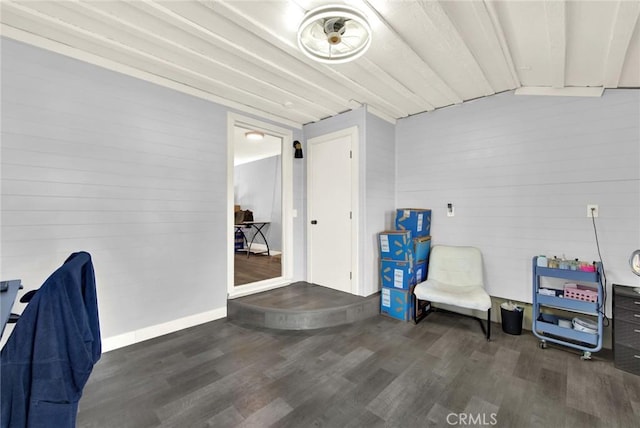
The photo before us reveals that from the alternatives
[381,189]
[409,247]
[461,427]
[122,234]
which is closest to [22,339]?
[122,234]

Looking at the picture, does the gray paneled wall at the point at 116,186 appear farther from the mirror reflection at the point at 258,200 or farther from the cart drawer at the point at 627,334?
the cart drawer at the point at 627,334

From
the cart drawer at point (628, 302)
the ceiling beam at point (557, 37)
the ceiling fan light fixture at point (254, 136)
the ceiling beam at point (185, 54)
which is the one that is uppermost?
the ceiling fan light fixture at point (254, 136)

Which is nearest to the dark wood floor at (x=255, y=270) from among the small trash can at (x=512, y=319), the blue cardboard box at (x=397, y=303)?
the blue cardboard box at (x=397, y=303)

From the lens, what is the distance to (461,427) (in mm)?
1615

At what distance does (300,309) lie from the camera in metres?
2.99

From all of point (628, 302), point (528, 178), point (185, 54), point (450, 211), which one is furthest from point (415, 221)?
point (185, 54)

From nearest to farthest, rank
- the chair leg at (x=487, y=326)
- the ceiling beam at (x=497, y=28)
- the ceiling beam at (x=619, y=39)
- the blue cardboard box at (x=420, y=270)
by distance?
1. the ceiling beam at (x=619, y=39)
2. the ceiling beam at (x=497, y=28)
3. the chair leg at (x=487, y=326)
4. the blue cardboard box at (x=420, y=270)

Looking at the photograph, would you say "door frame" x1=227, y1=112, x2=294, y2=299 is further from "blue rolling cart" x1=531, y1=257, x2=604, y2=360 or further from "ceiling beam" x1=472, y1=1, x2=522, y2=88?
"blue rolling cart" x1=531, y1=257, x2=604, y2=360

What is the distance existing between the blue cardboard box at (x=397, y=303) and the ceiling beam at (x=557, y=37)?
254 centimetres

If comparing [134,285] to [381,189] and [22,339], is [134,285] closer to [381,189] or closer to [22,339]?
[22,339]

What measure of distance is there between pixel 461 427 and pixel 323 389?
886 mm

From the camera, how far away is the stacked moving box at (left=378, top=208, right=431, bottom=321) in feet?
10.4

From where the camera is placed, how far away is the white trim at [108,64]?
6.84 feet

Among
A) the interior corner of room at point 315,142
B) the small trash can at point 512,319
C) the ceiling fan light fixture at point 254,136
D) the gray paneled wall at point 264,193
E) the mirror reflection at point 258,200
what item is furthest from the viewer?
the gray paneled wall at point 264,193
